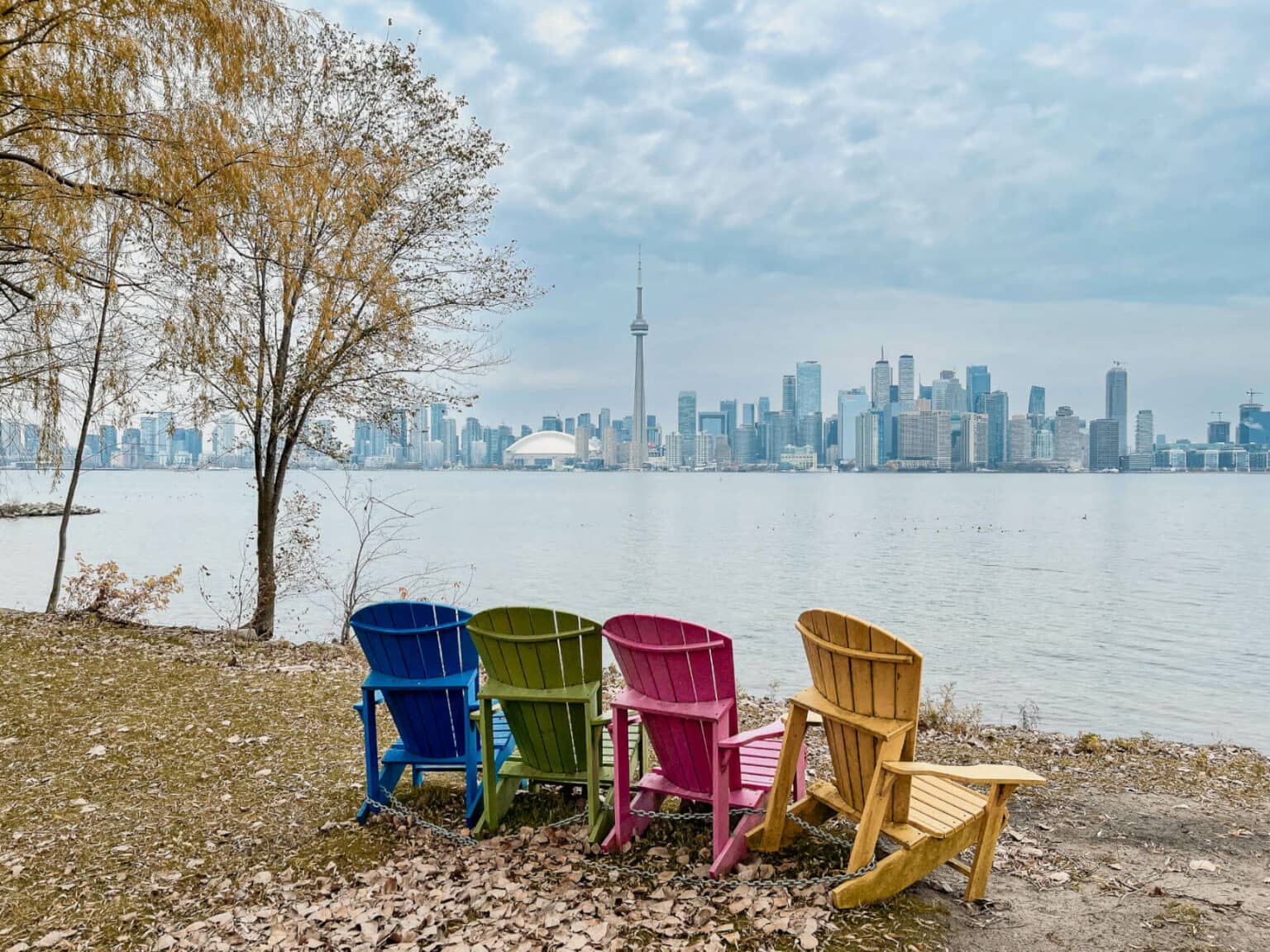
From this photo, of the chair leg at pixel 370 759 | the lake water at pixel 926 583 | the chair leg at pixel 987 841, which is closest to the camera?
the chair leg at pixel 987 841

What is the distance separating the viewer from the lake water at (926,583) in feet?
39.6

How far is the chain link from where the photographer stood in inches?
140

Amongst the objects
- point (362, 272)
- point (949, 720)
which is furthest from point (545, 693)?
point (362, 272)

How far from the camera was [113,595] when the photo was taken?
10742 millimetres

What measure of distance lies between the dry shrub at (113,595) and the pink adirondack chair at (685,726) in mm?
8773

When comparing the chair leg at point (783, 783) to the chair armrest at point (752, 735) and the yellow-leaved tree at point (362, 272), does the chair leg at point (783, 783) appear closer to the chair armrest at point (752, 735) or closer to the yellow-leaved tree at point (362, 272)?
the chair armrest at point (752, 735)

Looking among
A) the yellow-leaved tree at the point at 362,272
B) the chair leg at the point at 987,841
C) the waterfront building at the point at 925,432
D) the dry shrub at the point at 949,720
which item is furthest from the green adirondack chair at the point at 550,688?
the waterfront building at the point at 925,432

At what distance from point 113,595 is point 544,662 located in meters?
8.96

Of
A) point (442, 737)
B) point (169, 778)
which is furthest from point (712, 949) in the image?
point (169, 778)

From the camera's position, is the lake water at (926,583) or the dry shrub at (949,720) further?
the lake water at (926,583)

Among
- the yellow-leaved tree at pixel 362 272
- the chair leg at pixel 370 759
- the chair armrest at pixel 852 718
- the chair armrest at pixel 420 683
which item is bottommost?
the chair leg at pixel 370 759

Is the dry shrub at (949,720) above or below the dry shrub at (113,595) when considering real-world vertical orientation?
below

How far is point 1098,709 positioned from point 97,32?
11.9 meters

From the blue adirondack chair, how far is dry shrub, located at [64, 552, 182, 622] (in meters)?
7.70
